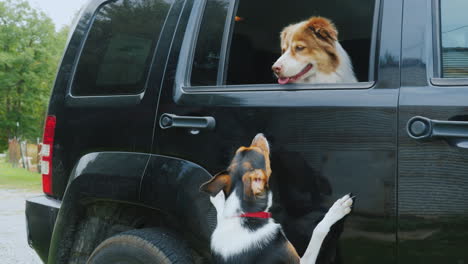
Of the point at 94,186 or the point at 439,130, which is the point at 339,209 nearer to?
the point at 439,130

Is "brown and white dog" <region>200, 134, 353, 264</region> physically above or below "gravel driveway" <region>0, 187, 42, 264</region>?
above

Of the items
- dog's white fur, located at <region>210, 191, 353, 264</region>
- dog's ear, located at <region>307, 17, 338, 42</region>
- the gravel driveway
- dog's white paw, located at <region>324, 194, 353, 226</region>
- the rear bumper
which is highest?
dog's ear, located at <region>307, 17, 338, 42</region>

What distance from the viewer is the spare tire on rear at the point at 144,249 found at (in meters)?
2.48

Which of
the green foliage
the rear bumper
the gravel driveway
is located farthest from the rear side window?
the green foliage

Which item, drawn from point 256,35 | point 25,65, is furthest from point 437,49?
point 25,65

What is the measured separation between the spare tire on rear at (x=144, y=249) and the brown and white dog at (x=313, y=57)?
94 cm

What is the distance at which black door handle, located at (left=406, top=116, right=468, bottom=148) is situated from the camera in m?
1.83

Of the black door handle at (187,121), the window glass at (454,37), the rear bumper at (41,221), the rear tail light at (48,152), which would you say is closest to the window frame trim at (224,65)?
the black door handle at (187,121)

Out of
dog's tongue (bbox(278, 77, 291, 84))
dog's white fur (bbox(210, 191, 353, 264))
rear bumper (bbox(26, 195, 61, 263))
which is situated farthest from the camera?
rear bumper (bbox(26, 195, 61, 263))

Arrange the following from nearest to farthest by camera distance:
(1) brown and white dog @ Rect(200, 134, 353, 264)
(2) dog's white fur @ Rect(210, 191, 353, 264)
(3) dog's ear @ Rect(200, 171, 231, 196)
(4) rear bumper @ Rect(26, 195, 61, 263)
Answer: (2) dog's white fur @ Rect(210, 191, 353, 264) < (1) brown and white dog @ Rect(200, 134, 353, 264) < (3) dog's ear @ Rect(200, 171, 231, 196) < (4) rear bumper @ Rect(26, 195, 61, 263)

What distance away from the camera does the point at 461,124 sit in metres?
1.83

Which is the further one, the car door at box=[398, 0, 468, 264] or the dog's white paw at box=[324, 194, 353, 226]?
the dog's white paw at box=[324, 194, 353, 226]

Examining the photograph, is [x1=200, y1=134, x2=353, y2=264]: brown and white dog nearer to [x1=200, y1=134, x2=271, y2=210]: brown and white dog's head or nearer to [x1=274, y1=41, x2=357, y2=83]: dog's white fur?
[x1=200, y1=134, x2=271, y2=210]: brown and white dog's head

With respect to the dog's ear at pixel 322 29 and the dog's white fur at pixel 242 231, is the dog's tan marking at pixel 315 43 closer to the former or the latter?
the dog's ear at pixel 322 29
